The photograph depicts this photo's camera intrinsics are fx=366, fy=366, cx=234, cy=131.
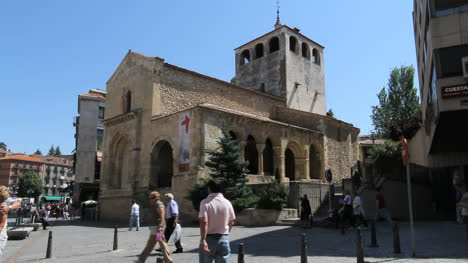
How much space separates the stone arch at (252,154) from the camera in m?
26.5

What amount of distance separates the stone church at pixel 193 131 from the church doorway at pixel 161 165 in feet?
0.22

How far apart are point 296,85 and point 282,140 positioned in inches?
429

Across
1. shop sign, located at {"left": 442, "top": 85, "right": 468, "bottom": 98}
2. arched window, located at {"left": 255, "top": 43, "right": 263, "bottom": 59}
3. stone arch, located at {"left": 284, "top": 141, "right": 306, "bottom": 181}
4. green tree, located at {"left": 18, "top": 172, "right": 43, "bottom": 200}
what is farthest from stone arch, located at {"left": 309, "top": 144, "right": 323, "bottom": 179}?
green tree, located at {"left": 18, "top": 172, "right": 43, "bottom": 200}

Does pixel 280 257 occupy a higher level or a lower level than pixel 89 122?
lower

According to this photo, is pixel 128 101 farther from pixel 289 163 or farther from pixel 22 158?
pixel 22 158

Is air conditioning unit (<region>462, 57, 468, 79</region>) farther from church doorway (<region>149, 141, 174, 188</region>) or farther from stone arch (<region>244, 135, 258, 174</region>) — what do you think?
church doorway (<region>149, 141, 174, 188</region>)

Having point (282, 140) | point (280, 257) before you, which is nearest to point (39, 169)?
point (282, 140)

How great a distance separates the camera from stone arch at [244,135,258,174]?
26.5 m

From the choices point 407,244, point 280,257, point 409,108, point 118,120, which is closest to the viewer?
point 280,257

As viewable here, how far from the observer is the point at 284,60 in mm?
34250

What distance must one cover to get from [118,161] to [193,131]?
9.79m

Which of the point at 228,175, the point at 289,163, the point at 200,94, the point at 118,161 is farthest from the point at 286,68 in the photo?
the point at 228,175

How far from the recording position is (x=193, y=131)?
21.0m

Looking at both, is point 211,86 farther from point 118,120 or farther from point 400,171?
point 400,171
